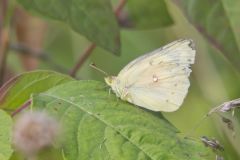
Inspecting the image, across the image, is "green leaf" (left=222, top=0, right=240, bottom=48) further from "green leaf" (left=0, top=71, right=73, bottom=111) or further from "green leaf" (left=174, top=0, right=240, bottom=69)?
"green leaf" (left=0, top=71, right=73, bottom=111)

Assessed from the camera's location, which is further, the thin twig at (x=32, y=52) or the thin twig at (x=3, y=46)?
the thin twig at (x=32, y=52)

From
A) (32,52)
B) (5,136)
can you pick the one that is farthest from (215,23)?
(32,52)

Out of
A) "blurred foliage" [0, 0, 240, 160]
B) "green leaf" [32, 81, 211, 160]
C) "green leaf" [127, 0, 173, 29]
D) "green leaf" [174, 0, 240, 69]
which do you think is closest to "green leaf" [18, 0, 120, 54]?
"blurred foliage" [0, 0, 240, 160]

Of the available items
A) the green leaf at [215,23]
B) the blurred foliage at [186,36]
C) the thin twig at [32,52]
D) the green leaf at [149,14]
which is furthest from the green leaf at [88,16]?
the thin twig at [32,52]

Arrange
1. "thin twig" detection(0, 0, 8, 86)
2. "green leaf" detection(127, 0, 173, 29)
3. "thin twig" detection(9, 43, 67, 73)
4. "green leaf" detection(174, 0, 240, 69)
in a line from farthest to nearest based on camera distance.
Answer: "thin twig" detection(9, 43, 67, 73)
"green leaf" detection(127, 0, 173, 29)
"thin twig" detection(0, 0, 8, 86)
"green leaf" detection(174, 0, 240, 69)

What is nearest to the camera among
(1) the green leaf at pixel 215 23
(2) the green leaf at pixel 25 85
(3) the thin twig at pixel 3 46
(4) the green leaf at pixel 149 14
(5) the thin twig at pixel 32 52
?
(2) the green leaf at pixel 25 85

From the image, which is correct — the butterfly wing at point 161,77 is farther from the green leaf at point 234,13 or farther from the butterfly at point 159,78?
the green leaf at point 234,13

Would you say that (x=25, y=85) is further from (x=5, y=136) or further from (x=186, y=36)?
(x=186, y=36)
